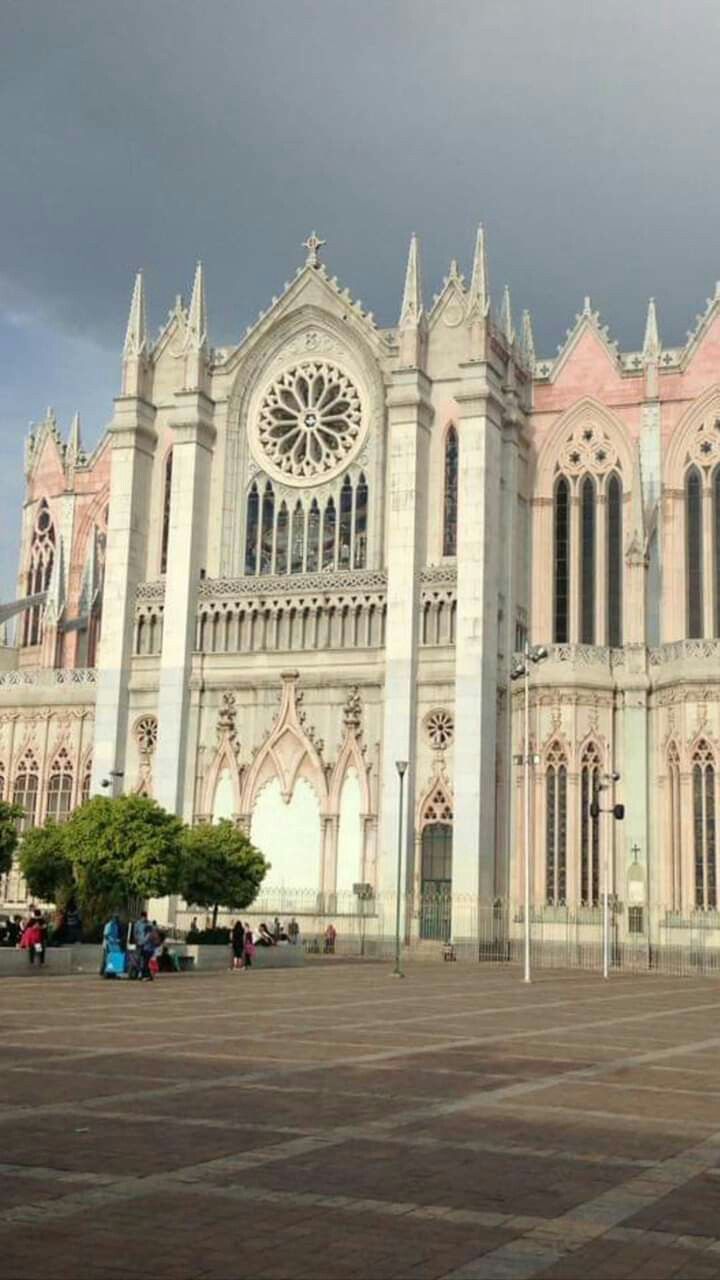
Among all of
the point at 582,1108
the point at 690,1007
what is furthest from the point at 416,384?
the point at 582,1108

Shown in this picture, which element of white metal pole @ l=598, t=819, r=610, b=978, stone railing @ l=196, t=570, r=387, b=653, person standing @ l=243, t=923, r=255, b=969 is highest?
stone railing @ l=196, t=570, r=387, b=653

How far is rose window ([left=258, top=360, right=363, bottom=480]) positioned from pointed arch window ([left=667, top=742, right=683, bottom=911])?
1834 cm

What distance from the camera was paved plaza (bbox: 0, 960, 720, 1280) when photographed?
8219mm

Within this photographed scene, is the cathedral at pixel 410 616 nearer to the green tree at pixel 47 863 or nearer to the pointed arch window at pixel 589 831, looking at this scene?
the pointed arch window at pixel 589 831

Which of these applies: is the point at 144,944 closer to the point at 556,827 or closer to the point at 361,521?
the point at 556,827

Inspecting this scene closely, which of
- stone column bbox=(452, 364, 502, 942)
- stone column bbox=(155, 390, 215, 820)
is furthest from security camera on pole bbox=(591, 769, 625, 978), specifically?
stone column bbox=(155, 390, 215, 820)

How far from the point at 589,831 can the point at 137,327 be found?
28916 mm

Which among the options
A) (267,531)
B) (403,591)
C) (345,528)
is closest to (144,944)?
(403,591)

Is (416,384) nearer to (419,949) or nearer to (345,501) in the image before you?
(345,501)

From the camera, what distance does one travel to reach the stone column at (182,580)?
5847 cm

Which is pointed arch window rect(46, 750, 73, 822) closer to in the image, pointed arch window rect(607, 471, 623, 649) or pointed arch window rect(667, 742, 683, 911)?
pointed arch window rect(607, 471, 623, 649)

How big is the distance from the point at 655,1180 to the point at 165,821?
34241 millimetres

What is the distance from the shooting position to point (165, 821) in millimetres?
43750

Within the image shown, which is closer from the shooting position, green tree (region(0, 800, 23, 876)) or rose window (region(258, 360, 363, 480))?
green tree (region(0, 800, 23, 876))
